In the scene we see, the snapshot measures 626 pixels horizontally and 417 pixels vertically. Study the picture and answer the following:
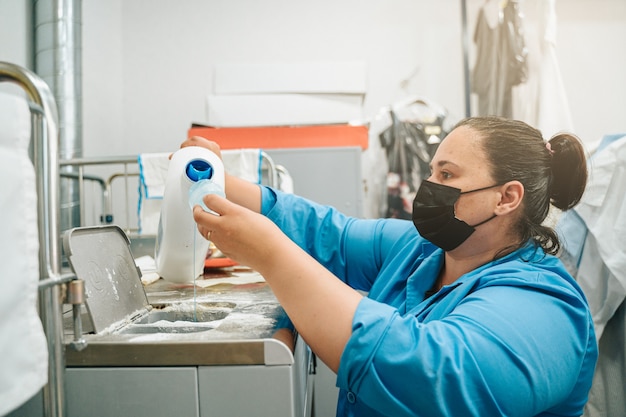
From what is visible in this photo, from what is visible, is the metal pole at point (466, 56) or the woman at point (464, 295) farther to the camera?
the metal pole at point (466, 56)

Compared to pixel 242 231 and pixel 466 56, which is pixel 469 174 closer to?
pixel 242 231

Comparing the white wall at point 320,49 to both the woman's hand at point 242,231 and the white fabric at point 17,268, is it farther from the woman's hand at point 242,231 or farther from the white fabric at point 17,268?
the white fabric at point 17,268

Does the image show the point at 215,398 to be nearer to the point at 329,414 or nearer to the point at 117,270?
the point at 117,270

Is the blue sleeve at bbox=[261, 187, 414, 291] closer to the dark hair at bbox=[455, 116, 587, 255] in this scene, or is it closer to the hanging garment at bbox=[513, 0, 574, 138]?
the dark hair at bbox=[455, 116, 587, 255]

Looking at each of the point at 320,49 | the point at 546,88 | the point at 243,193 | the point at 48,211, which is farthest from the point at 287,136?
the point at 48,211

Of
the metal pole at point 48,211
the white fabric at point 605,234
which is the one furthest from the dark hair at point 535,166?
the metal pole at point 48,211

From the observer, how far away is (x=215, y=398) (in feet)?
2.12

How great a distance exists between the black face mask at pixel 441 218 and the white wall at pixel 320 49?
91.1 inches

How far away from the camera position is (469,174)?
0.95m

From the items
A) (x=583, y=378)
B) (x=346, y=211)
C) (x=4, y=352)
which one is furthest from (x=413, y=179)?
(x=4, y=352)

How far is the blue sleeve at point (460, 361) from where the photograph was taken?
61 cm

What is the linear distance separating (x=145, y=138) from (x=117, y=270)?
2.51 metres

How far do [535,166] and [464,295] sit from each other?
34 cm

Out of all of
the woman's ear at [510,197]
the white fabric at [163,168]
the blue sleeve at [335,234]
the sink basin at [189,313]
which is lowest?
the sink basin at [189,313]
